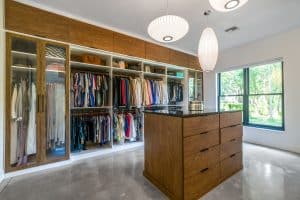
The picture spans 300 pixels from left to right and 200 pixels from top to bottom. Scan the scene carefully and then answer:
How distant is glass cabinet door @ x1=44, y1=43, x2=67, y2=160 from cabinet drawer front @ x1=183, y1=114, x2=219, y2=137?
2.05 meters

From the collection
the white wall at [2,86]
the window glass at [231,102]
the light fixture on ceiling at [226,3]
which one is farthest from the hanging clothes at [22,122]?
the window glass at [231,102]

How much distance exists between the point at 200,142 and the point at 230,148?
714 millimetres

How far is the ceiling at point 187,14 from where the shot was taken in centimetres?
231

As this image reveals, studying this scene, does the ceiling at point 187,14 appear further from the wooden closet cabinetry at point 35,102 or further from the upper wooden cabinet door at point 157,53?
the wooden closet cabinetry at point 35,102

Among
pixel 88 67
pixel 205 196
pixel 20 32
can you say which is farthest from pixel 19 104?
pixel 205 196

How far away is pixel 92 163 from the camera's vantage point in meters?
2.56

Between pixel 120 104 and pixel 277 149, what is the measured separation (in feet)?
11.3

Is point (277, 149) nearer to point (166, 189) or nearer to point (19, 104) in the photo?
point (166, 189)

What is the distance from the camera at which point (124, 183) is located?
6.28 feet

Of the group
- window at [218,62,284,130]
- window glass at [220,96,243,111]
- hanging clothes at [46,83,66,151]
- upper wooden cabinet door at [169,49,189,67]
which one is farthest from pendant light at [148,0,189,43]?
window glass at [220,96,243,111]

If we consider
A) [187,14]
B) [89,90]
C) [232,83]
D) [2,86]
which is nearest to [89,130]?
[89,90]

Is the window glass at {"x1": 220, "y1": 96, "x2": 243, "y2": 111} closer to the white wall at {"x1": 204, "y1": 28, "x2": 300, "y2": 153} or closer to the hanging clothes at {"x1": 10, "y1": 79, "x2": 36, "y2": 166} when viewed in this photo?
the white wall at {"x1": 204, "y1": 28, "x2": 300, "y2": 153}

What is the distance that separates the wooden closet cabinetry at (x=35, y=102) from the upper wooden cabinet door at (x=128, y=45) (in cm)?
98

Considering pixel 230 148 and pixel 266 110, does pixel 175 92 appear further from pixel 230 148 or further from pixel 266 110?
pixel 230 148
